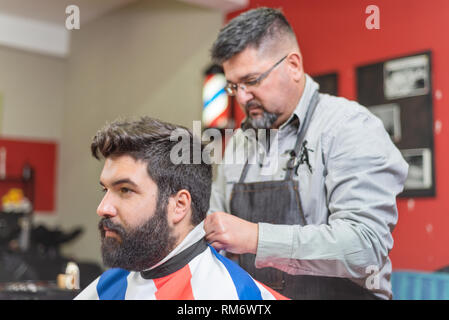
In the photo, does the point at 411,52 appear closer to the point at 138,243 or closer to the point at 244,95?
the point at 244,95

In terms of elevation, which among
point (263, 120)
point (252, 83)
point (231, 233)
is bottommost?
point (231, 233)

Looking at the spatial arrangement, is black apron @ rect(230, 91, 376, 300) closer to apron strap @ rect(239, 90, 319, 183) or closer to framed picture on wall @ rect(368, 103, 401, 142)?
apron strap @ rect(239, 90, 319, 183)

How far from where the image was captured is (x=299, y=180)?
4.81ft

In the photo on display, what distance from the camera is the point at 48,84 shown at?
3027 millimetres

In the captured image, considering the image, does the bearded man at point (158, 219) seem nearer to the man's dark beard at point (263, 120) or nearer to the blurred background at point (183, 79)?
the blurred background at point (183, 79)

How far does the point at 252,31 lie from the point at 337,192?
52 centimetres

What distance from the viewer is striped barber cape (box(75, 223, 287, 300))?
3.88ft

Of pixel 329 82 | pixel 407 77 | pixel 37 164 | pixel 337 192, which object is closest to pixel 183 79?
pixel 329 82

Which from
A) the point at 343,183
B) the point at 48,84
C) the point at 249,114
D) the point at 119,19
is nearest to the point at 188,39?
the point at 48,84

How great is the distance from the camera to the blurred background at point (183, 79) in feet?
5.08

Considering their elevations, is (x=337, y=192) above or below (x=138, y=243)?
above

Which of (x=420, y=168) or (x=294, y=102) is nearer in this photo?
(x=294, y=102)

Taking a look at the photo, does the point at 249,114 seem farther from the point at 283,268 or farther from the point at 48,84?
the point at 48,84

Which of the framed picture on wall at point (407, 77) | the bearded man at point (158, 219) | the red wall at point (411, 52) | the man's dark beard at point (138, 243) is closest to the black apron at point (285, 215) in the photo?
the bearded man at point (158, 219)
